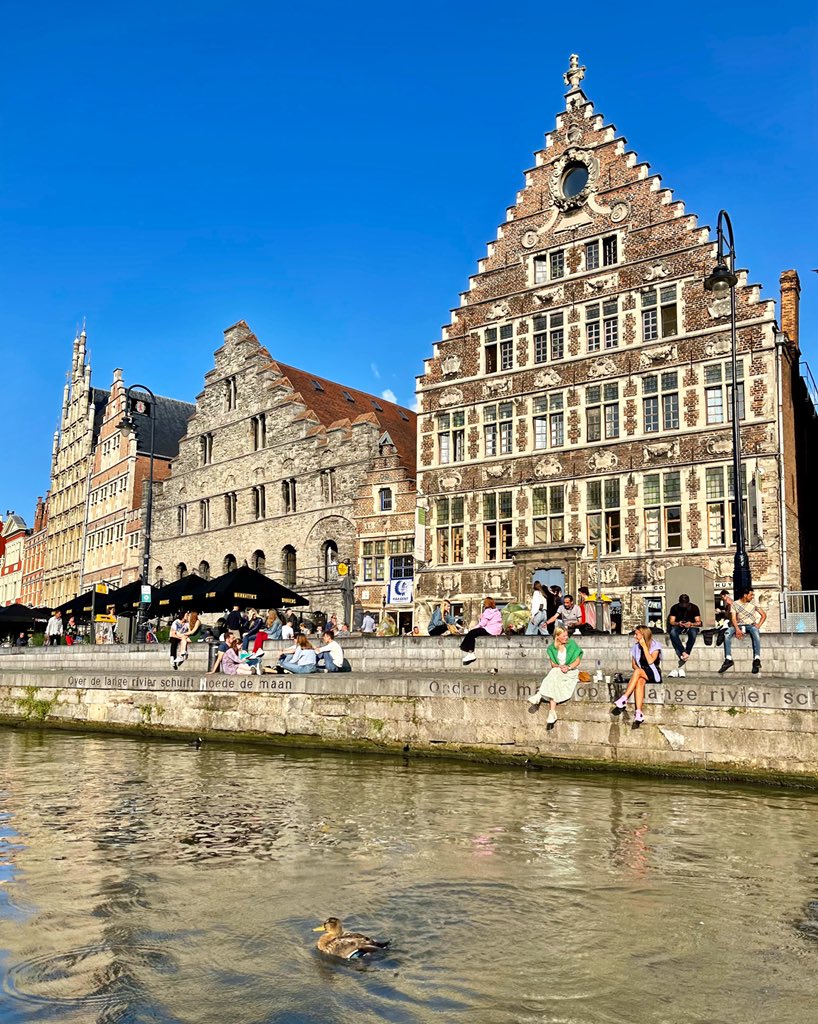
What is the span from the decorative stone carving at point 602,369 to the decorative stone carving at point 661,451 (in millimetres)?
3003

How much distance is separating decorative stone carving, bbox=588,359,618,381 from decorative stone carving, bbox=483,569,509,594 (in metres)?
7.46

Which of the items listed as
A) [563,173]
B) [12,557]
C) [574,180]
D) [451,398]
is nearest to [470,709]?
[451,398]

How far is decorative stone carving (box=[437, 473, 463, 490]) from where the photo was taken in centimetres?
3538

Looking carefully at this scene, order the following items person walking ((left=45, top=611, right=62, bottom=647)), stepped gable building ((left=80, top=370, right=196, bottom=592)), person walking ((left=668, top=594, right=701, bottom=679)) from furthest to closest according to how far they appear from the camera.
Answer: stepped gable building ((left=80, top=370, right=196, bottom=592))
person walking ((left=45, top=611, right=62, bottom=647))
person walking ((left=668, top=594, right=701, bottom=679))

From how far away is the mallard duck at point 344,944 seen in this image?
5.83 metres

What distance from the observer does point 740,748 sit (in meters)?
13.1

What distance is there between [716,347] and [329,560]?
751 inches

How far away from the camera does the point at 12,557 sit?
313 ft

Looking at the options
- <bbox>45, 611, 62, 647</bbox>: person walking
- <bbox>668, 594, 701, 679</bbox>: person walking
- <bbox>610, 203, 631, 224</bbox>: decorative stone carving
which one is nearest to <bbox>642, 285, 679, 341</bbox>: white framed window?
<bbox>610, 203, 631, 224</bbox>: decorative stone carving

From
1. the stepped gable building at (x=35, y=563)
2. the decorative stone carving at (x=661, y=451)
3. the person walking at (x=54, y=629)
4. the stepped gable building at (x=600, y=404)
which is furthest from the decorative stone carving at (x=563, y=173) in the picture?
the stepped gable building at (x=35, y=563)

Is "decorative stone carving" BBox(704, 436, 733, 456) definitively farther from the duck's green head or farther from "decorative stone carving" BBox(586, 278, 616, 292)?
the duck's green head

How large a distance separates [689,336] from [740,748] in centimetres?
1956

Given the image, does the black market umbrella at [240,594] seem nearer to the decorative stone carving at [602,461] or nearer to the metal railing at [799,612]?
the decorative stone carving at [602,461]

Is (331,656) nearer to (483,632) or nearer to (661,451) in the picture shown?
(483,632)
